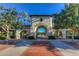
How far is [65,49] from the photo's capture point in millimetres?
9133

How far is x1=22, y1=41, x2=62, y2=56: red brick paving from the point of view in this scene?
8617 millimetres

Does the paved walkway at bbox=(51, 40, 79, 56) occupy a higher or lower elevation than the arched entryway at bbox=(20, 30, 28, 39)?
lower

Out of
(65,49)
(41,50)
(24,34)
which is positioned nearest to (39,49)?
(41,50)

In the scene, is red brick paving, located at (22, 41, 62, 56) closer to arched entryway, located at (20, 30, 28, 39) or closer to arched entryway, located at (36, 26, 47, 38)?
arched entryway, located at (36, 26, 47, 38)

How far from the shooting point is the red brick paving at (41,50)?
8.62m

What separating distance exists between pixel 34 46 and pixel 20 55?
1.10m

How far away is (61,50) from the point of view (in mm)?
9023

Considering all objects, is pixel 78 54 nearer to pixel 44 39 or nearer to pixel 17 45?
pixel 44 39

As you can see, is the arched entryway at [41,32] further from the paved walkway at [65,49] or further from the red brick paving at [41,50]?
the paved walkway at [65,49]

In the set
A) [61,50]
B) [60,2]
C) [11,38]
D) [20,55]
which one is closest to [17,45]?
[11,38]

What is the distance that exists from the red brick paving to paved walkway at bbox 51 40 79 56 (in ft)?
0.63

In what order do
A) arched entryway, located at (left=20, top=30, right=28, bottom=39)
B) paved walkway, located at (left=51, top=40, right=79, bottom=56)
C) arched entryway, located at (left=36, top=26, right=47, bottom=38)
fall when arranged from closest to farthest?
paved walkway, located at (left=51, top=40, right=79, bottom=56) < arched entryway, located at (left=20, top=30, right=28, bottom=39) < arched entryway, located at (left=36, top=26, right=47, bottom=38)

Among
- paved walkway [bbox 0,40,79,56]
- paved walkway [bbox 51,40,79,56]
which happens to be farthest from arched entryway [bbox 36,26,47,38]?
paved walkway [bbox 51,40,79,56]

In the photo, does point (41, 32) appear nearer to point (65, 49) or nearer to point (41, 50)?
point (41, 50)
